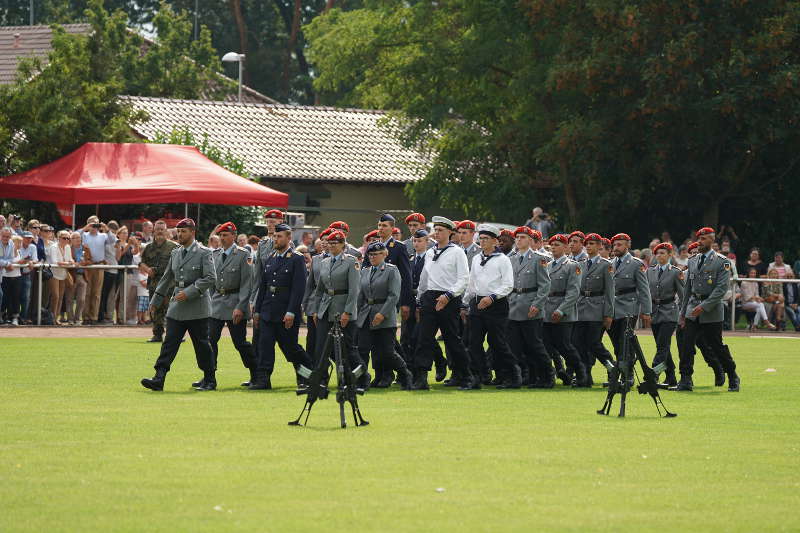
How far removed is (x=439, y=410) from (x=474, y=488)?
16.9 ft

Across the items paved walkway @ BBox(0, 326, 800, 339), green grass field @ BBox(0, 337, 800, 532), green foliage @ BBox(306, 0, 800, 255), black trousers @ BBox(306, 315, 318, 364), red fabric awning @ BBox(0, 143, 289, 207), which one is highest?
green foliage @ BBox(306, 0, 800, 255)

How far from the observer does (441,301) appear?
17.4m

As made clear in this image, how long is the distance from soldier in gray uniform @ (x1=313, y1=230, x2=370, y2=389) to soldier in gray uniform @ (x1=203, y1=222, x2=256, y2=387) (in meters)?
1.73

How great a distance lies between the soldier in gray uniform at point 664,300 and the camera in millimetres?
18922

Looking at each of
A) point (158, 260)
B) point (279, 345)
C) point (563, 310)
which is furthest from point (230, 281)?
point (158, 260)

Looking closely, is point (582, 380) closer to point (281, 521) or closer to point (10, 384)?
point (10, 384)

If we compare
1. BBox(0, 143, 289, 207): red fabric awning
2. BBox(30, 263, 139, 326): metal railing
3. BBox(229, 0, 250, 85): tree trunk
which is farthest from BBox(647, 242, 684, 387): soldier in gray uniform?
BBox(229, 0, 250, 85): tree trunk

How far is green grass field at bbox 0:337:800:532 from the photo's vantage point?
29.1 ft

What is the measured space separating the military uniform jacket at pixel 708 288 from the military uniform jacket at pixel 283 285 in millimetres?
4710

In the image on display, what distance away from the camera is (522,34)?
39188mm

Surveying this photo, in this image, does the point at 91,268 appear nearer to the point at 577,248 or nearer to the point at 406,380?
the point at 577,248

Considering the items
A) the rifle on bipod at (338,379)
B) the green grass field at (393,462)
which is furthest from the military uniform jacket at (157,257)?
the rifle on bipod at (338,379)

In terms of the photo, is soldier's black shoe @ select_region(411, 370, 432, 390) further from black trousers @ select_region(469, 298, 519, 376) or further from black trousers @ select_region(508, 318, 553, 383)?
black trousers @ select_region(508, 318, 553, 383)

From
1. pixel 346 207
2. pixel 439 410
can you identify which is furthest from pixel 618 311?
pixel 346 207
